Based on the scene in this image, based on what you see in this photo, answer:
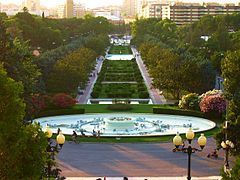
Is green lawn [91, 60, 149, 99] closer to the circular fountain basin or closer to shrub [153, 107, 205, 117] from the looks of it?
shrub [153, 107, 205, 117]

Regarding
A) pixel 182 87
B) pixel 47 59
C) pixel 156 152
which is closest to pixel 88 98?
pixel 47 59

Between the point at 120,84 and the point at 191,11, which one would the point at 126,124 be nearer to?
the point at 120,84

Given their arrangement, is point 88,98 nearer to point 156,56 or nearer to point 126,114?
point 126,114

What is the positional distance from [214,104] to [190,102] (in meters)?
3.65

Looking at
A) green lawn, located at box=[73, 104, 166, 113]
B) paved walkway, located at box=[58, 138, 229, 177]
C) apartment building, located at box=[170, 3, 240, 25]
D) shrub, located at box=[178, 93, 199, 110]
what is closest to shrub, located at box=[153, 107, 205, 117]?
shrub, located at box=[178, 93, 199, 110]

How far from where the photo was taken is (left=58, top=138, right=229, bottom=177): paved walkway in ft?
89.4

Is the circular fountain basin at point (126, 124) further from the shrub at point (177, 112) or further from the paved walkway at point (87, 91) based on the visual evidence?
the paved walkway at point (87, 91)

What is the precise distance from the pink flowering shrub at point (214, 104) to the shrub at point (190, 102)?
230 centimetres

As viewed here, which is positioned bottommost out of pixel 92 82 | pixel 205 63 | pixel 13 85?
pixel 92 82

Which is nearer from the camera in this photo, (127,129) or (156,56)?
(127,129)

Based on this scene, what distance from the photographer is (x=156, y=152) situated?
31516mm

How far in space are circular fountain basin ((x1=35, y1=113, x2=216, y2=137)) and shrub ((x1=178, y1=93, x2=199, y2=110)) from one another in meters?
1.34

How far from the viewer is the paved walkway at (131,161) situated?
27.2m

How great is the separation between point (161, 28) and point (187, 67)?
8816 centimetres
